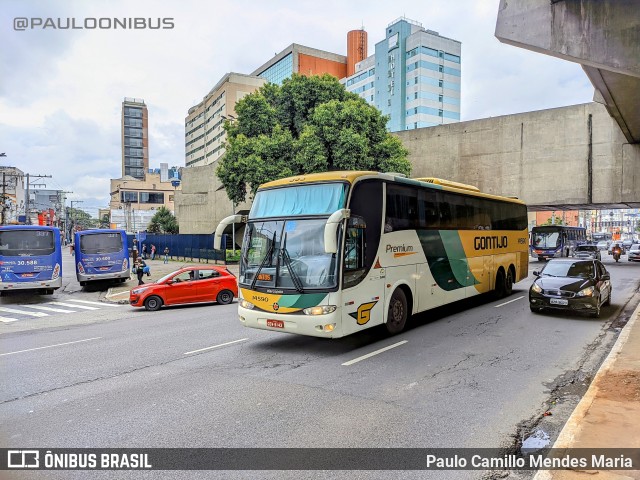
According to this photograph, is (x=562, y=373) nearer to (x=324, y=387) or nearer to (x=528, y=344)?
(x=528, y=344)

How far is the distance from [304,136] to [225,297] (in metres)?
14.1

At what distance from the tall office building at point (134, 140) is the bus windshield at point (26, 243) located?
149m

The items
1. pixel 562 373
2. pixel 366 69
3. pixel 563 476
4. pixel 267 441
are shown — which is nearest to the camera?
pixel 563 476

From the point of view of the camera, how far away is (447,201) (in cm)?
1305

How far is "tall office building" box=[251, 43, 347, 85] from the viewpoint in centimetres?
10625

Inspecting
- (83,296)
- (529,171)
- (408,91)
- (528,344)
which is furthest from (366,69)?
(528,344)

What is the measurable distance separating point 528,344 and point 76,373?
9.18 meters

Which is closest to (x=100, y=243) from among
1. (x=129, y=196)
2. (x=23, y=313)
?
(x=23, y=313)

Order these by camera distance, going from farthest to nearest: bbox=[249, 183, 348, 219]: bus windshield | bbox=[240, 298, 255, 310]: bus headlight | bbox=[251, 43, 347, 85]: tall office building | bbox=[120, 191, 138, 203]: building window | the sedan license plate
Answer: bbox=[120, 191, 138, 203]: building window → bbox=[251, 43, 347, 85]: tall office building → the sedan license plate → bbox=[240, 298, 255, 310]: bus headlight → bbox=[249, 183, 348, 219]: bus windshield

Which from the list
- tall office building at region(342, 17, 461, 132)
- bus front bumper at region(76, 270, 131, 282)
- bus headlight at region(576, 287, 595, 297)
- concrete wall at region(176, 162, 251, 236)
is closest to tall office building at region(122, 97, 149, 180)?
tall office building at region(342, 17, 461, 132)

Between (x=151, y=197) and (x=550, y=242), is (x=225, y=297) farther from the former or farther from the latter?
(x=151, y=197)

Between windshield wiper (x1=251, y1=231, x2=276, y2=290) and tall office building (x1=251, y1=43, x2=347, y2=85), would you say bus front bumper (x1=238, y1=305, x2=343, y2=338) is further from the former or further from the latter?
tall office building (x1=251, y1=43, x2=347, y2=85)

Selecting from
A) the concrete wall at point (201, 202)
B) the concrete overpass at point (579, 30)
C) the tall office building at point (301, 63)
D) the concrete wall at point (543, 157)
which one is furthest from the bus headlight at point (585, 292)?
the tall office building at point (301, 63)

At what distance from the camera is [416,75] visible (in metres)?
95.4
